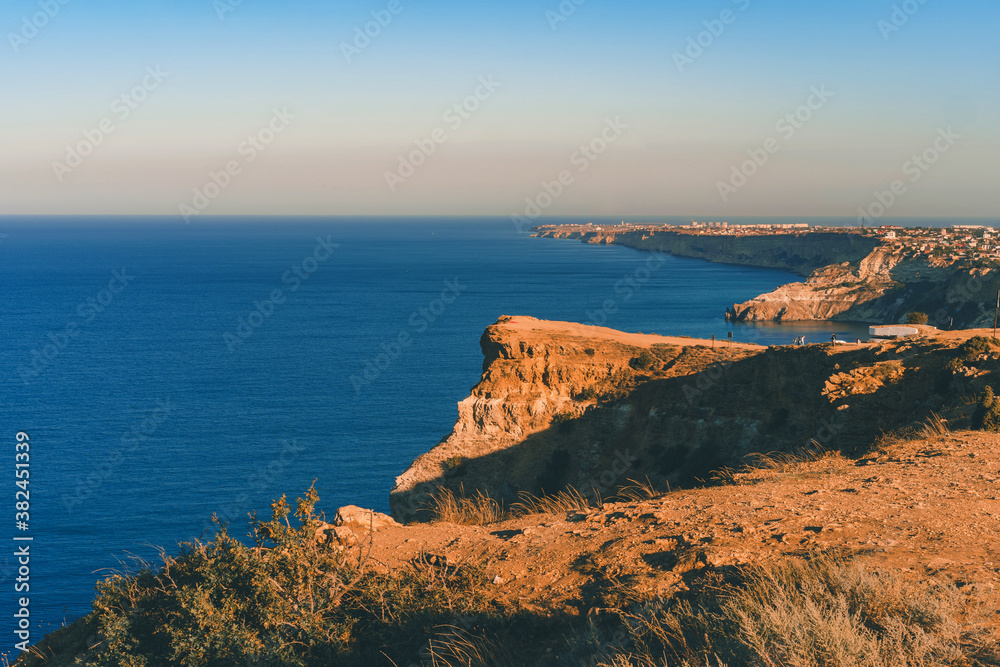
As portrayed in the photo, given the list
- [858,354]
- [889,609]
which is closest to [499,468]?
[858,354]

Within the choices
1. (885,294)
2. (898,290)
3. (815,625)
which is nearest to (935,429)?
(815,625)

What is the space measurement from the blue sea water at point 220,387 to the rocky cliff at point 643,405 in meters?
10.8

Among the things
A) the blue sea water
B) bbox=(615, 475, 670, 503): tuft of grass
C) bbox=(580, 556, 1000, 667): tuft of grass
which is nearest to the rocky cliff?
bbox=(615, 475, 670, 503): tuft of grass

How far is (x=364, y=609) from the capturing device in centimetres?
902

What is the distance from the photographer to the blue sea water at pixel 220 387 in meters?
43.3

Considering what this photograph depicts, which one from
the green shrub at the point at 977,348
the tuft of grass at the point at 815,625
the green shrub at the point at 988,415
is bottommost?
the tuft of grass at the point at 815,625

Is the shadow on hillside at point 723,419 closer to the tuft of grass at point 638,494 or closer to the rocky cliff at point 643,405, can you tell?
the rocky cliff at point 643,405

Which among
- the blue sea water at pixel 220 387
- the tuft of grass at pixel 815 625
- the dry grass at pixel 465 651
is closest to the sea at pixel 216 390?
the blue sea water at pixel 220 387

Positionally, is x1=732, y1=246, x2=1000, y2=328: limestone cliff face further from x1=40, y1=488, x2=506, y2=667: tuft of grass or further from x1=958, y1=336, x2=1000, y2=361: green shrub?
x1=40, y1=488, x2=506, y2=667: tuft of grass

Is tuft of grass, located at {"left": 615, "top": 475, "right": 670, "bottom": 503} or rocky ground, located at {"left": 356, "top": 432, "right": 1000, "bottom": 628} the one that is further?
tuft of grass, located at {"left": 615, "top": 475, "right": 670, "bottom": 503}

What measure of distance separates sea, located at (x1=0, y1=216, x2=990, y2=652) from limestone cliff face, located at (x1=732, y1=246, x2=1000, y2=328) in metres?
7.01

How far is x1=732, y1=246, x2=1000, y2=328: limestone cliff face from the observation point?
10288 centimetres

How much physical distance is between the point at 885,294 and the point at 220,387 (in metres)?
109

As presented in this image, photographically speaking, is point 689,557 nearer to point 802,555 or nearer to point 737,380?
point 802,555
